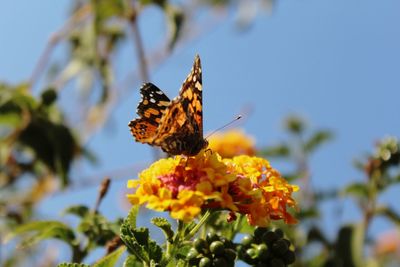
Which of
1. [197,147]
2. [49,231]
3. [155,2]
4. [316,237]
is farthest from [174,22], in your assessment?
[49,231]

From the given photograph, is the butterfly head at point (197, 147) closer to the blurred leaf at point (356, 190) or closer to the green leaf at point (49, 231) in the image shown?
the green leaf at point (49, 231)

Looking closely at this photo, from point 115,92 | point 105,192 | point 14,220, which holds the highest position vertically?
point 115,92

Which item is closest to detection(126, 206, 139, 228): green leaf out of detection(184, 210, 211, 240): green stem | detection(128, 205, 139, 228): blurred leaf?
detection(128, 205, 139, 228): blurred leaf

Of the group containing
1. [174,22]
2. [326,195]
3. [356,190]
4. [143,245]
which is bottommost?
[143,245]

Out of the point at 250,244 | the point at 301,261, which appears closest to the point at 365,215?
the point at 301,261

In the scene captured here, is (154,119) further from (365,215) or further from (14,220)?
(365,215)

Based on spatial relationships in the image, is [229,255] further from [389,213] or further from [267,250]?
[389,213]
